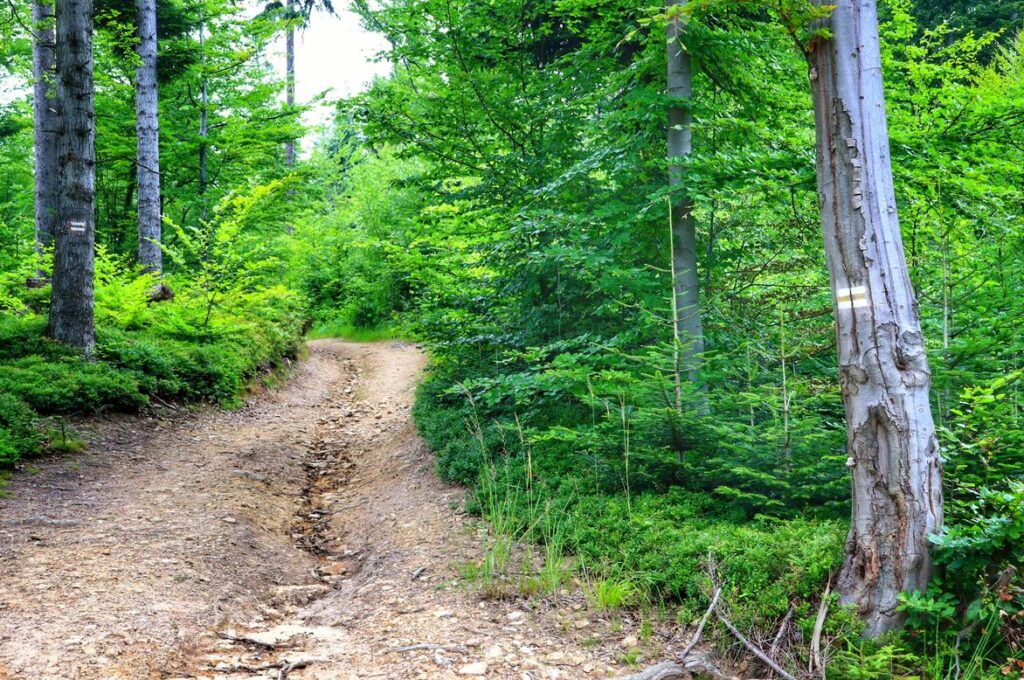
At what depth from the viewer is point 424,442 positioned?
807cm

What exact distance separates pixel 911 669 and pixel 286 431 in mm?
7606

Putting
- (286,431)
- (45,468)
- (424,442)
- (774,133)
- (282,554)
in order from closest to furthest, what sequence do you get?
(774,133) → (282,554) → (45,468) → (424,442) → (286,431)

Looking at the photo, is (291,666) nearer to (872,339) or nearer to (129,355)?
(872,339)

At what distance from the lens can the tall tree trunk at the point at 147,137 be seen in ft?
36.3

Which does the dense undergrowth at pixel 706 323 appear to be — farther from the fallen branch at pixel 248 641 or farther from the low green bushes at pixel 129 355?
the low green bushes at pixel 129 355

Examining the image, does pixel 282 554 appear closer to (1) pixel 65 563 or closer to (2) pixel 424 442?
(1) pixel 65 563

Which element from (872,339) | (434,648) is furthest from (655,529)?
(872,339)

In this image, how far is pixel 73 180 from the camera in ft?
25.9

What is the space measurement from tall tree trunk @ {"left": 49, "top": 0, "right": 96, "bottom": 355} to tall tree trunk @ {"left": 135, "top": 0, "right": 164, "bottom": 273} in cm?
311

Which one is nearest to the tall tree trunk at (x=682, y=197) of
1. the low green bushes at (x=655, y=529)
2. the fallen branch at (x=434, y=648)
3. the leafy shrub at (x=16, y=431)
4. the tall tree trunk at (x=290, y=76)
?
the low green bushes at (x=655, y=529)

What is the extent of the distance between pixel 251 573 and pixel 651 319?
3.45m

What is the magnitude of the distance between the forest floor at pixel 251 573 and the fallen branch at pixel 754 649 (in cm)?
52

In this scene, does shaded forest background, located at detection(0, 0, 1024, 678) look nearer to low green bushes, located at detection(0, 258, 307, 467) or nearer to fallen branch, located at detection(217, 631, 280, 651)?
low green bushes, located at detection(0, 258, 307, 467)

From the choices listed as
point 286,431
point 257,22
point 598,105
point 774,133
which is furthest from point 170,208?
point 774,133
